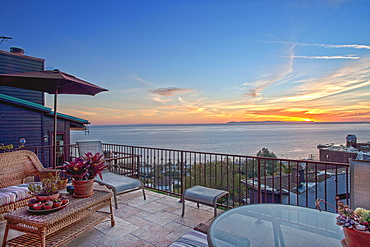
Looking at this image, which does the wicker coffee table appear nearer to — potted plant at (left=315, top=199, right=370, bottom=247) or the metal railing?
the metal railing

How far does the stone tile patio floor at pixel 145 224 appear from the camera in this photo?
97.6 inches

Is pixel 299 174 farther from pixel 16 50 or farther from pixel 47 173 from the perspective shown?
pixel 16 50

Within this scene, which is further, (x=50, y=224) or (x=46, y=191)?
(x=46, y=191)

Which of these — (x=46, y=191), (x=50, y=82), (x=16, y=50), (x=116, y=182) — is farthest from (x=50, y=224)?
(x=16, y=50)

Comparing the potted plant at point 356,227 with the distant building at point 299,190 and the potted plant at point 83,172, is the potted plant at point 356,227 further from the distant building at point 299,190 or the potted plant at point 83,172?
the potted plant at point 83,172

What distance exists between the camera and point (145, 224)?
2.92 m

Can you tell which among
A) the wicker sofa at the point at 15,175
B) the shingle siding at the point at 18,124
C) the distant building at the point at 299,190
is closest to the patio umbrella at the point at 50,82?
the wicker sofa at the point at 15,175

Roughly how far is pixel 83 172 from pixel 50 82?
2187mm

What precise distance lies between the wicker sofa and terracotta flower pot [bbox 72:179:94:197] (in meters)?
0.91

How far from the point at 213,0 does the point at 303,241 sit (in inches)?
244

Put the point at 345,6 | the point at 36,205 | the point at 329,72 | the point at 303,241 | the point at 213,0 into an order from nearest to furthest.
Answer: the point at 303,241 → the point at 36,205 → the point at 345,6 → the point at 213,0 → the point at 329,72

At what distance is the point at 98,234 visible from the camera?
2637mm

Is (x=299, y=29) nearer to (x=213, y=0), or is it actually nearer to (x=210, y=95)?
(x=213, y=0)

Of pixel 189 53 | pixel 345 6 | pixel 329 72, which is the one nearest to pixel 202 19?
pixel 189 53
